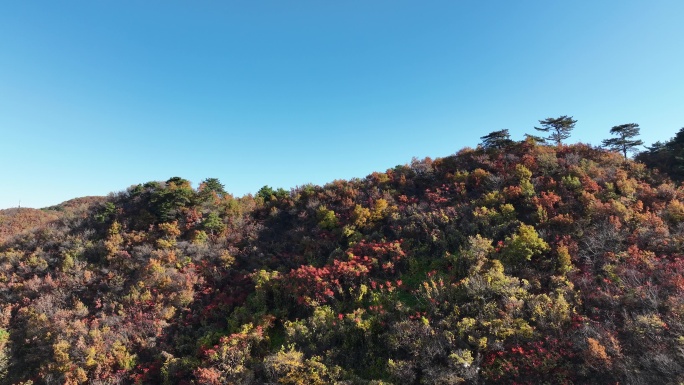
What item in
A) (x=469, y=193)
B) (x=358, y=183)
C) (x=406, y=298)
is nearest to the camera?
(x=406, y=298)

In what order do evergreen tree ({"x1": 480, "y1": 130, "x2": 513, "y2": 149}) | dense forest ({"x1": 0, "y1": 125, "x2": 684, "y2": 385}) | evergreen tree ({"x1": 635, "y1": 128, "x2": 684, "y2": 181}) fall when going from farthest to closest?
evergreen tree ({"x1": 480, "y1": 130, "x2": 513, "y2": 149}), evergreen tree ({"x1": 635, "y1": 128, "x2": 684, "y2": 181}), dense forest ({"x1": 0, "y1": 125, "x2": 684, "y2": 385})

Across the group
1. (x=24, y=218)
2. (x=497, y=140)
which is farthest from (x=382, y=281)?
(x=24, y=218)

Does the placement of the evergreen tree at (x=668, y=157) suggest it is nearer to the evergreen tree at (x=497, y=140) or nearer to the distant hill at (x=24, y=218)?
the evergreen tree at (x=497, y=140)

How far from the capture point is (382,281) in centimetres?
1501

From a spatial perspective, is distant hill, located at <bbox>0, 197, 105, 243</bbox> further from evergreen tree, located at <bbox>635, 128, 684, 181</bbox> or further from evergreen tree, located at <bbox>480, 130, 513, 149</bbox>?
evergreen tree, located at <bbox>635, 128, 684, 181</bbox>

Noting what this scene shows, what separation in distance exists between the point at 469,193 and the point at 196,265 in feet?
59.4

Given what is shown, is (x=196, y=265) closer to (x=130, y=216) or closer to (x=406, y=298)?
(x=130, y=216)

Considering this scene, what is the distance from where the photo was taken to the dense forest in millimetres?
10383

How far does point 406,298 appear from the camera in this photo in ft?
45.4

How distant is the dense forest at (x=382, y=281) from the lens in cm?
1038

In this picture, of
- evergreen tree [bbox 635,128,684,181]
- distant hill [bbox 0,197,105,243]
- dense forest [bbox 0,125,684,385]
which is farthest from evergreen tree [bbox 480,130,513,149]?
distant hill [bbox 0,197,105,243]

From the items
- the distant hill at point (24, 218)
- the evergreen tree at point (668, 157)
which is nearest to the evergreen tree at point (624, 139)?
the evergreen tree at point (668, 157)

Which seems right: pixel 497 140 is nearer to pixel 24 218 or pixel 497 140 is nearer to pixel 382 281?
pixel 382 281

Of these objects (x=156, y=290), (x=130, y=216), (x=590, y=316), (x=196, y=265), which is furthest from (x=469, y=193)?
(x=130, y=216)
